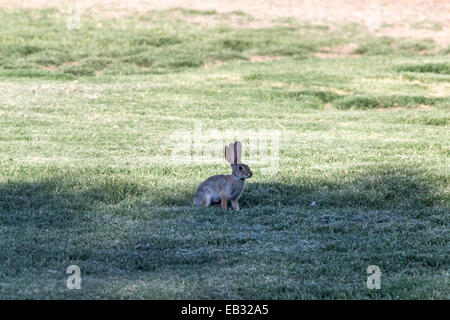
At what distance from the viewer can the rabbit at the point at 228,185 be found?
784cm

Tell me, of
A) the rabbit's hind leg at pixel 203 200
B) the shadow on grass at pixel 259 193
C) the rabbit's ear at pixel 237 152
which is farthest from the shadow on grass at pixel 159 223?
the rabbit's ear at pixel 237 152

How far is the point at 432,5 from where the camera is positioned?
2936 cm

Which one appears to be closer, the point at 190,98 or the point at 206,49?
the point at 190,98

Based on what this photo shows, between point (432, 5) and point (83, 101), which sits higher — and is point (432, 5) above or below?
above

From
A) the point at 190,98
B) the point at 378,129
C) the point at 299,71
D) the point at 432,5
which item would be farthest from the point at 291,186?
the point at 432,5

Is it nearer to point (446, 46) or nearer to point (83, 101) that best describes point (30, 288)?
point (83, 101)

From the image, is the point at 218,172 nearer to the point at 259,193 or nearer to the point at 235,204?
the point at 259,193

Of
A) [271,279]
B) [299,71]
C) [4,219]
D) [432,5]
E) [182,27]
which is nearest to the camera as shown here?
[271,279]

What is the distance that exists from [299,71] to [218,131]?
313 inches

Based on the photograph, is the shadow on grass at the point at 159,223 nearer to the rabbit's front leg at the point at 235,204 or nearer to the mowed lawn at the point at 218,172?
the mowed lawn at the point at 218,172

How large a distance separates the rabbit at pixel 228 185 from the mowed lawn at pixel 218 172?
0.60 feet


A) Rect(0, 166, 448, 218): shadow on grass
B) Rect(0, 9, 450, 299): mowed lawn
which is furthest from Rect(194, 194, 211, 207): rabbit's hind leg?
Rect(0, 166, 448, 218): shadow on grass

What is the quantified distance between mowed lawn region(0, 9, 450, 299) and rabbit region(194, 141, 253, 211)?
0.18 m

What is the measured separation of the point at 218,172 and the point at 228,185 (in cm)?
186
